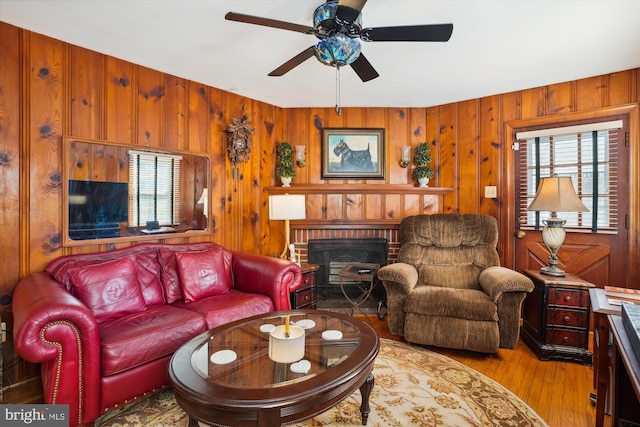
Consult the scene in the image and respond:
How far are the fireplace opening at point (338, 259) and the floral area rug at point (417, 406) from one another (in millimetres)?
1468

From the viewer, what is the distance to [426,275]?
10.0 feet

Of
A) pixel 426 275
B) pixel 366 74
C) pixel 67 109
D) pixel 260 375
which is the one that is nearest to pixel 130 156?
pixel 67 109

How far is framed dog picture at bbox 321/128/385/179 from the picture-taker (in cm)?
379

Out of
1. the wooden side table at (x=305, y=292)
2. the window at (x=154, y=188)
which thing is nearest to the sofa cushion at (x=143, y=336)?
the window at (x=154, y=188)

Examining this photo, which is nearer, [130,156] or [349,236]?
[130,156]

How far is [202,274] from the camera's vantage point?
8.61 ft

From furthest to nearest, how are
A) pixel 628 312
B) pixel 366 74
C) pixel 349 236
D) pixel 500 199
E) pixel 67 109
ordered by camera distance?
pixel 349 236 < pixel 500 199 < pixel 67 109 < pixel 366 74 < pixel 628 312

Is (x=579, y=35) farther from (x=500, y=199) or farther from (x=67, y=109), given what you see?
(x=67, y=109)

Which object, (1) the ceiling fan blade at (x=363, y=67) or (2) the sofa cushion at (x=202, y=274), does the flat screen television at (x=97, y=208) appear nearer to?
(2) the sofa cushion at (x=202, y=274)

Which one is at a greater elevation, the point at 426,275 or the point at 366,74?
the point at 366,74

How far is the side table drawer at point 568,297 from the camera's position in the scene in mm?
2454

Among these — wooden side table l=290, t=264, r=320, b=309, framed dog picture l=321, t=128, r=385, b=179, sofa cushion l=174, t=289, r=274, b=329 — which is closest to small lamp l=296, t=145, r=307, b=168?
framed dog picture l=321, t=128, r=385, b=179

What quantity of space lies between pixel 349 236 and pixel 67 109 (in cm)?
286

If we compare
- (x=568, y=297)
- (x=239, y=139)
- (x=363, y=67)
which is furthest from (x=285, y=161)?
(x=568, y=297)
